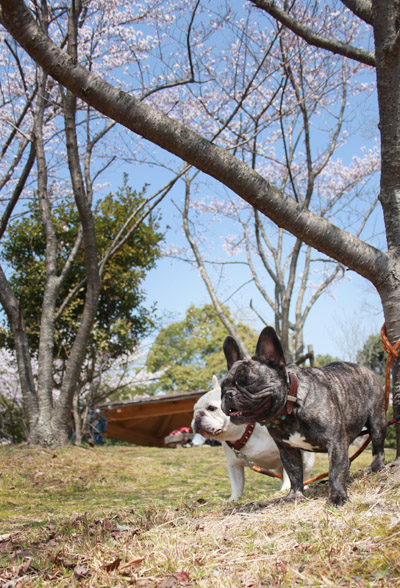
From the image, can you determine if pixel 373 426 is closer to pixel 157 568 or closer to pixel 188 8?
pixel 157 568

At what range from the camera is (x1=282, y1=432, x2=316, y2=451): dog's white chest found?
10.4 ft

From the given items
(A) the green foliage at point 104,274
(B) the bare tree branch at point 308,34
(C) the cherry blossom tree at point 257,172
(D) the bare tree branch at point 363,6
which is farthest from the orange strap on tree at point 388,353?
(A) the green foliage at point 104,274

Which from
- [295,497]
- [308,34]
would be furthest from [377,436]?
[308,34]

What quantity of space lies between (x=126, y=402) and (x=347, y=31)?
1193 centimetres

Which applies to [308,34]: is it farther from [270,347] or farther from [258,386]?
[258,386]

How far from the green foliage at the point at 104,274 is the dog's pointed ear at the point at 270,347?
10.3 metres

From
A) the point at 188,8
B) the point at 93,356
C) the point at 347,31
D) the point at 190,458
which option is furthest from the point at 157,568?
the point at 347,31

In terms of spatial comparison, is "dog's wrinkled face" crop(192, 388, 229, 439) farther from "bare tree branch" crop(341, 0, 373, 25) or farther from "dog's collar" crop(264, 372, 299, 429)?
"bare tree branch" crop(341, 0, 373, 25)

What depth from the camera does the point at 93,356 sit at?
13352 millimetres

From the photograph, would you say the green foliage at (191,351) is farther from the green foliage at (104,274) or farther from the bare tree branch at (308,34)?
the bare tree branch at (308,34)

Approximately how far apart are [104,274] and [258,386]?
1085cm

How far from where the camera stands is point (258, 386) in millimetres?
2973

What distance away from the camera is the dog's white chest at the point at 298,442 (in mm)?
3158

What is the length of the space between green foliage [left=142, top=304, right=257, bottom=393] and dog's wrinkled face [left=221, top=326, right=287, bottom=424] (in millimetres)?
27526
